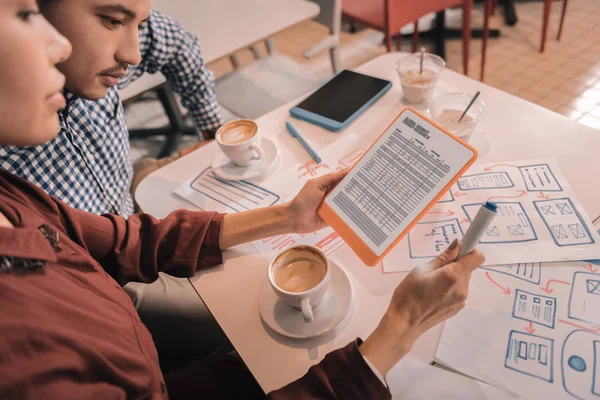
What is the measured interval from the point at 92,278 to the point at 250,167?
43cm

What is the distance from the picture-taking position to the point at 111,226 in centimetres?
78

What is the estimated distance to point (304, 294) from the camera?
61 cm

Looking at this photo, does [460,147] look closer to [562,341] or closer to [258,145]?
[562,341]

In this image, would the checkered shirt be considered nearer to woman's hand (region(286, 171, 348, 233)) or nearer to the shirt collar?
the shirt collar

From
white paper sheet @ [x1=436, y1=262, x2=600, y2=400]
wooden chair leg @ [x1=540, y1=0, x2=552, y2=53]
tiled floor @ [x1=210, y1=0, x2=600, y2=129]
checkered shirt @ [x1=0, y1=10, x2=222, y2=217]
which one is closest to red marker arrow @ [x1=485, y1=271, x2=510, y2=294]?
white paper sheet @ [x1=436, y1=262, x2=600, y2=400]

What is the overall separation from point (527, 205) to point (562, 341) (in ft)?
0.88

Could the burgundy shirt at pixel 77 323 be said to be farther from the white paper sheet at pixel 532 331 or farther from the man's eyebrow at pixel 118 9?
the man's eyebrow at pixel 118 9

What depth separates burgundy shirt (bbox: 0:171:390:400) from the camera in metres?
0.48

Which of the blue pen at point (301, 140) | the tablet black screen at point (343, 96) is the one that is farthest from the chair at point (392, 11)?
the blue pen at point (301, 140)

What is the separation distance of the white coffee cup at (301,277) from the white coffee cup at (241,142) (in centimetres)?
32

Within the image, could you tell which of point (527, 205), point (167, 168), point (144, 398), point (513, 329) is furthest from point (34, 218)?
point (527, 205)

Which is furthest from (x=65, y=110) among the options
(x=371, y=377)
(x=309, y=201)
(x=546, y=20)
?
(x=546, y=20)

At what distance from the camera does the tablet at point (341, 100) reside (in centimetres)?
102

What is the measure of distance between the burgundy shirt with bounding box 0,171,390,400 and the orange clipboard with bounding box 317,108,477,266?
197 millimetres
